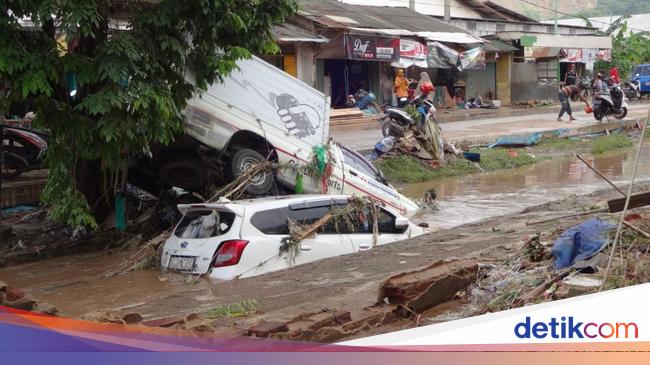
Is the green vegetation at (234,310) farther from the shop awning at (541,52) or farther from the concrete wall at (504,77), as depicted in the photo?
the shop awning at (541,52)

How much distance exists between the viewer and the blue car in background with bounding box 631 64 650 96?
153ft

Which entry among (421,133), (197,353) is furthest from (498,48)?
(197,353)

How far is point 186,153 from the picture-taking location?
12727 millimetres

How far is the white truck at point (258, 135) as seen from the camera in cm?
1220

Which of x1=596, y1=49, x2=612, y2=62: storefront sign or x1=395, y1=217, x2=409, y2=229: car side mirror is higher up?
x1=596, y1=49, x2=612, y2=62: storefront sign

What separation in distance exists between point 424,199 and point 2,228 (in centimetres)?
825

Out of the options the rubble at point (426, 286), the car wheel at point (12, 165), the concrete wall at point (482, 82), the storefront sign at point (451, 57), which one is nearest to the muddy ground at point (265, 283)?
the rubble at point (426, 286)

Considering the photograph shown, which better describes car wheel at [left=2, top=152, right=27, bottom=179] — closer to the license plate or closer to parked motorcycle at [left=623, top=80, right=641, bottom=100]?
the license plate

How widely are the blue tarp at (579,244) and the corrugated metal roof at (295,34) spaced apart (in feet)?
69.1

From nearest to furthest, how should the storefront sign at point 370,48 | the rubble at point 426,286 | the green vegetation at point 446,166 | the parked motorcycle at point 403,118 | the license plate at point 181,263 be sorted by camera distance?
1. the rubble at point 426,286
2. the license plate at point 181,263
3. the green vegetation at point 446,166
4. the parked motorcycle at point 403,118
5. the storefront sign at point 370,48

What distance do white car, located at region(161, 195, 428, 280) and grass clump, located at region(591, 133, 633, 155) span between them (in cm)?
1636

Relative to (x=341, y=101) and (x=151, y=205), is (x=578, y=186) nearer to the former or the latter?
(x=151, y=205)

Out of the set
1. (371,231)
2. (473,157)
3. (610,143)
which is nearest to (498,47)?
(610,143)

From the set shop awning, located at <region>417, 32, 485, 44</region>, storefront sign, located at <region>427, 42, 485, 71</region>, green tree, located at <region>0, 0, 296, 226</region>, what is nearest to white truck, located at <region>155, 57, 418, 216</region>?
green tree, located at <region>0, 0, 296, 226</region>
